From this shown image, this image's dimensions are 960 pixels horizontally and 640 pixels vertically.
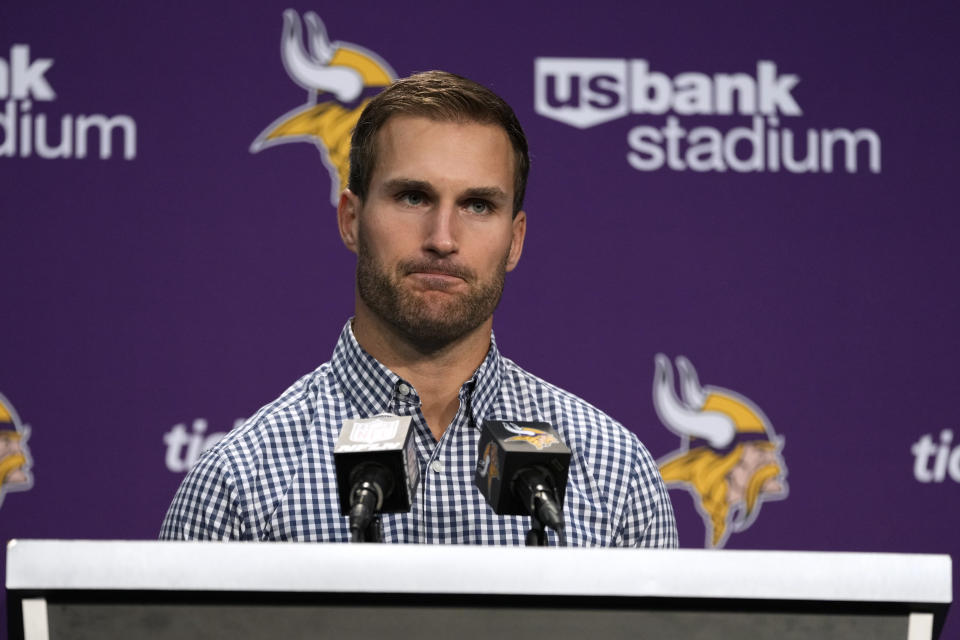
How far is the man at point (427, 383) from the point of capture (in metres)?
1.80

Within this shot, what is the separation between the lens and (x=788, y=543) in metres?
3.04

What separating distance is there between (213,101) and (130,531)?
1143 mm

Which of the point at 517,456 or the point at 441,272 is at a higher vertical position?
the point at 441,272

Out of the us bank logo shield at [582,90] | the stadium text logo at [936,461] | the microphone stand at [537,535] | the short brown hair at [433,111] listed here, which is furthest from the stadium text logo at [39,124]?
the stadium text logo at [936,461]

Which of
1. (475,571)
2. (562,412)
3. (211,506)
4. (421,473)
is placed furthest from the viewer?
(562,412)

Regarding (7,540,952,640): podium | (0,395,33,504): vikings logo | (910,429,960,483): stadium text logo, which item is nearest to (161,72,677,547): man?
(7,540,952,640): podium

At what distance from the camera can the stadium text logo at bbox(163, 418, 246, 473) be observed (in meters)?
2.92

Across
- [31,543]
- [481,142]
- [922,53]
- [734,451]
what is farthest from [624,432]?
[922,53]

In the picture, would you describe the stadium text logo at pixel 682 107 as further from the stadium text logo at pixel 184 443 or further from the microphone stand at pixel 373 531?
the microphone stand at pixel 373 531

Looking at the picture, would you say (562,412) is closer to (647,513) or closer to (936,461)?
(647,513)

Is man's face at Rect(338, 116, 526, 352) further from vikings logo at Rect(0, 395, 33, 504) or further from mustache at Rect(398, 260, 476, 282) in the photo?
vikings logo at Rect(0, 395, 33, 504)

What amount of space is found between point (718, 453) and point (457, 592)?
2258mm

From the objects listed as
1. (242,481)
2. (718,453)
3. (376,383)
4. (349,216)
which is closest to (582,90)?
(718,453)

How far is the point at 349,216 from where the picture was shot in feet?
6.77
